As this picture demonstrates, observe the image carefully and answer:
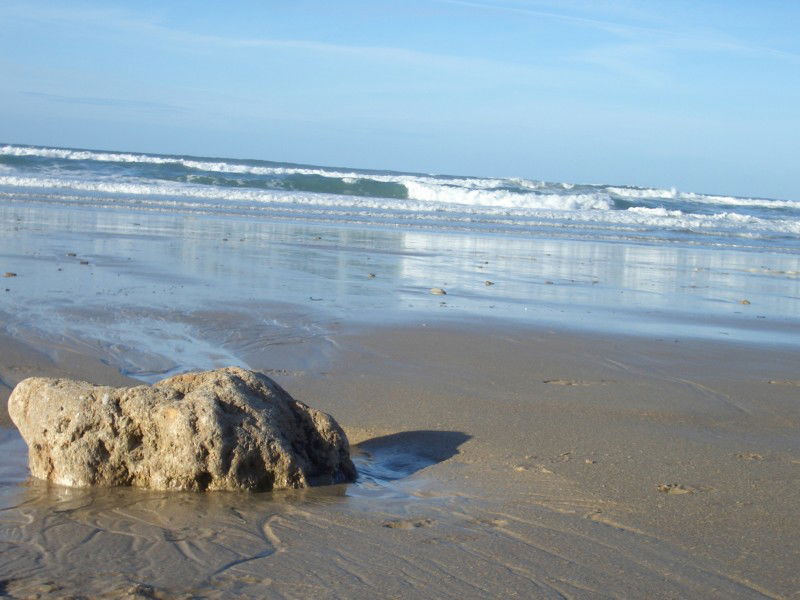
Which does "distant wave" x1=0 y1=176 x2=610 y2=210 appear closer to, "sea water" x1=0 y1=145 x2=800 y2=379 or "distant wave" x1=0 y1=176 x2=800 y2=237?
"distant wave" x1=0 y1=176 x2=800 y2=237

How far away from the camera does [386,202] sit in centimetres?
3291

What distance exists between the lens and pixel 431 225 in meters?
22.1

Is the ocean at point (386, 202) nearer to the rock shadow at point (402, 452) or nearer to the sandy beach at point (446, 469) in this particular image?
the sandy beach at point (446, 469)

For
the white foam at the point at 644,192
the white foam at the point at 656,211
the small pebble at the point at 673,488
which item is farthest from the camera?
the white foam at the point at 644,192

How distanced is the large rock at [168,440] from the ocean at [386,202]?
17317 mm

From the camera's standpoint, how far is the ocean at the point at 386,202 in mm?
22719

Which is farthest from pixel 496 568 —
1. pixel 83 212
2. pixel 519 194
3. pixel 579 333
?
pixel 519 194

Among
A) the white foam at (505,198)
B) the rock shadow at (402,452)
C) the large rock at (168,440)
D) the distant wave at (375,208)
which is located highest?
the white foam at (505,198)

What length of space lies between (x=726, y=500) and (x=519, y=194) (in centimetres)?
4005

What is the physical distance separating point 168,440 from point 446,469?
48.0 inches

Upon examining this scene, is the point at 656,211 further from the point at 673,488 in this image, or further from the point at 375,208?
the point at 673,488

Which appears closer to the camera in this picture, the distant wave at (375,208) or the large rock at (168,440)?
the large rock at (168,440)

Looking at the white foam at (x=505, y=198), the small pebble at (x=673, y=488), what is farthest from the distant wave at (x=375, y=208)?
the small pebble at (x=673, y=488)

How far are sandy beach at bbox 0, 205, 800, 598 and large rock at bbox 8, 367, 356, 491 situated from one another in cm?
8
